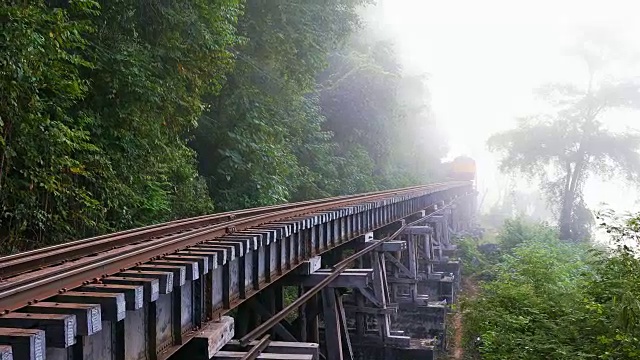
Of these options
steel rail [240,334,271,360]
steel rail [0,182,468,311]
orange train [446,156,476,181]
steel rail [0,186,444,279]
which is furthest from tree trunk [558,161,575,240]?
steel rail [0,182,468,311]

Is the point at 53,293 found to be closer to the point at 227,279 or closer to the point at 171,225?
the point at 227,279

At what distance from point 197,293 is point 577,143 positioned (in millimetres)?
37250

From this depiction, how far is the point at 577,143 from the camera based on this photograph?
3741cm

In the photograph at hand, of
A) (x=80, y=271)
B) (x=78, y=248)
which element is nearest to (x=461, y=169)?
(x=78, y=248)

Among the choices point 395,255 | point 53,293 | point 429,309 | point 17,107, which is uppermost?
point 17,107

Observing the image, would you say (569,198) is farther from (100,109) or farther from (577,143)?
(100,109)

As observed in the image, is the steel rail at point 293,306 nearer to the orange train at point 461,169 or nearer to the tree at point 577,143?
the tree at point 577,143

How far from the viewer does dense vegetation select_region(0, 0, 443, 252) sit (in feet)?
23.6

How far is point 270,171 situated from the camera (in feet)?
48.6

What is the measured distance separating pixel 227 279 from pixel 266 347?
89cm

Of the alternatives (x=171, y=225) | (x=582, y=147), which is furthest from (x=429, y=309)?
(x=582, y=147)

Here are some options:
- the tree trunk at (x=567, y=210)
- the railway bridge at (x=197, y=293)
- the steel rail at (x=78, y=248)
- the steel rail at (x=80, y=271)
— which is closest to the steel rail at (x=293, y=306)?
the railway bridge at (x=197, y=293)

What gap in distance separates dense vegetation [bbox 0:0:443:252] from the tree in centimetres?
2272

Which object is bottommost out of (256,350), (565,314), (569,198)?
(565,314)
